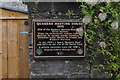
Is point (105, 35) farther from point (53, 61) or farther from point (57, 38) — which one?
point (53, 61)

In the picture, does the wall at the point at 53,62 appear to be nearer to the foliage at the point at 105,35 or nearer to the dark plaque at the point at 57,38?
the dark plaque at the point at 57,38

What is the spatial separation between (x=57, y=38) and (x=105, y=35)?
84 centimetres

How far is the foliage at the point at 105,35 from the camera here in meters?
3.36

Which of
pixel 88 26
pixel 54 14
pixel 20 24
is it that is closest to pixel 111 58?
pixel 88 26

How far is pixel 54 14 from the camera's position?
3451 mm

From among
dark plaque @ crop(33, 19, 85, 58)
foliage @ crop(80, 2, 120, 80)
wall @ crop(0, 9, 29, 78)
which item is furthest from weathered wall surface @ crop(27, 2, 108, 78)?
wall @ crop(0, 9, 29, 78)

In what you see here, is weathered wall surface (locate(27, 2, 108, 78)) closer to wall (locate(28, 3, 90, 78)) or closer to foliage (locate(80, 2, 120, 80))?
wall (locate(28, 3, 90, 78))

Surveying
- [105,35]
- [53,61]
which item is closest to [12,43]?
[53,61]

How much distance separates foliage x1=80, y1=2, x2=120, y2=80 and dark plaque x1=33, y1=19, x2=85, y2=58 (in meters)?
0.20

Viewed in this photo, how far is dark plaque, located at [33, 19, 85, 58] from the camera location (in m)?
3.38

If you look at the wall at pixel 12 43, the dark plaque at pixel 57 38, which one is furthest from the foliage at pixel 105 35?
the wall at pixel 12 43

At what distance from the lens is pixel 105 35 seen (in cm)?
348

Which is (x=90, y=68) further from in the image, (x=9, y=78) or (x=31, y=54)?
(x=9, y=78)

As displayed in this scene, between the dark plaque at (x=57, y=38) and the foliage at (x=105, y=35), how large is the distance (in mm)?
203
